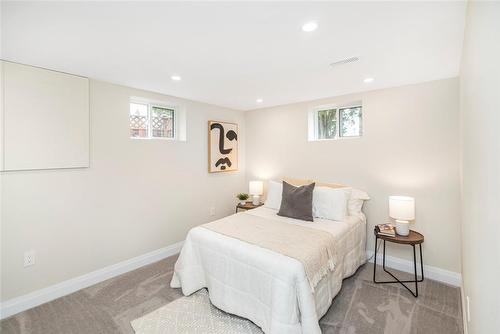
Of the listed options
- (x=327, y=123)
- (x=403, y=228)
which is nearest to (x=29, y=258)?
(x=403, y=228)

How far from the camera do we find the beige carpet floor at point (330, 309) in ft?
6.30

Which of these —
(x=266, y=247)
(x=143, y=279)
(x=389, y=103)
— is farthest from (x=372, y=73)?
(x=143, y=279)

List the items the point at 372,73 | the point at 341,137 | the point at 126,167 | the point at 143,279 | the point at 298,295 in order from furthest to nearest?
1. the point at 341,137
2. the point at 126,167
3. the point at 143,279
4. the point at 372,73
5. the point at 298,295

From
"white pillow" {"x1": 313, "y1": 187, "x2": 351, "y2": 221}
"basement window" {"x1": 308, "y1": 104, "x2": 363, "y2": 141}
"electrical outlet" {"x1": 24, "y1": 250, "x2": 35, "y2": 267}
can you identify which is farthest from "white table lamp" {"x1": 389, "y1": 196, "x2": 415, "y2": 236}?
"electrical outlet" {"x1": 24, "y1": 250, "x2": 35, "y2": 267}

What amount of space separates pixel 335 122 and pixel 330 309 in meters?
2.49

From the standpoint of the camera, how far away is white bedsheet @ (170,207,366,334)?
1683 millimetres

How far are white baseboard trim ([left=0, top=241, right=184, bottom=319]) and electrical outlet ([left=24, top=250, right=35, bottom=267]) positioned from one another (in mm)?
290

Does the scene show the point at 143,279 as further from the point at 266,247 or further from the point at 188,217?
the point at 266,247

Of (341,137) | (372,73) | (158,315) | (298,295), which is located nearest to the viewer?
(298,295)

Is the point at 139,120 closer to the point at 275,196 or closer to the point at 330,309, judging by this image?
the point at 275,196

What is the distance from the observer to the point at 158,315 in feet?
6.78

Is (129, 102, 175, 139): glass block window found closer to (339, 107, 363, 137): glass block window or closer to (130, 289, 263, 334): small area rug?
(130, 289, 263, 334): small area rug

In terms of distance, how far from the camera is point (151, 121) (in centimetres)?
333

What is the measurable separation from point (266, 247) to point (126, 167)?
2045 mm
